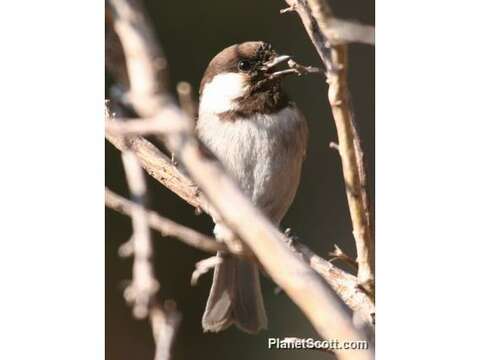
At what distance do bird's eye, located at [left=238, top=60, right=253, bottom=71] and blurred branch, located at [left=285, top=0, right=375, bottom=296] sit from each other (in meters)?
0.57

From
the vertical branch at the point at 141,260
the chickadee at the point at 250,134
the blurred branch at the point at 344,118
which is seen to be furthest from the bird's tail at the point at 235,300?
the vertical branch at the point at 141,260

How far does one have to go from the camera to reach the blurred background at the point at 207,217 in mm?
2156

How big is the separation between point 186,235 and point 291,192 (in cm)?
151

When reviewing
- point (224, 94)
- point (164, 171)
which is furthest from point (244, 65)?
point (164, 171)

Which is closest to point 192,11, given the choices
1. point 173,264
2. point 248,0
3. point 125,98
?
point 248,0

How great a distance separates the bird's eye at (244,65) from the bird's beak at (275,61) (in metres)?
0.05

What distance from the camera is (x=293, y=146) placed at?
8.51ft

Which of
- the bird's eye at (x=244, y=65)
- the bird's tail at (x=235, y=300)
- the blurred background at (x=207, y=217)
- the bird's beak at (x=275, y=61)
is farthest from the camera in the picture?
the bird's eye at (x=244, y=65)

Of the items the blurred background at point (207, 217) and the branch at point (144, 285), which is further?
the blurred background at point (207, 217)

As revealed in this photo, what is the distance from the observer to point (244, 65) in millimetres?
2615

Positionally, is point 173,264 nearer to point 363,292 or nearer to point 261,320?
point 261,320

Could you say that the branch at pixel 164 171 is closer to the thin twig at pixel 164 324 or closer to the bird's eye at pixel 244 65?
the bird's eye at pixel 244 65

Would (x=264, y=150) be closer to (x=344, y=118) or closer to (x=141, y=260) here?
(x=344, y=118)

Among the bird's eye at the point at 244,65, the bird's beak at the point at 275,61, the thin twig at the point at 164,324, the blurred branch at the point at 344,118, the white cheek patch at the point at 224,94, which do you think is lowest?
the thin twig at the point at 164,324
